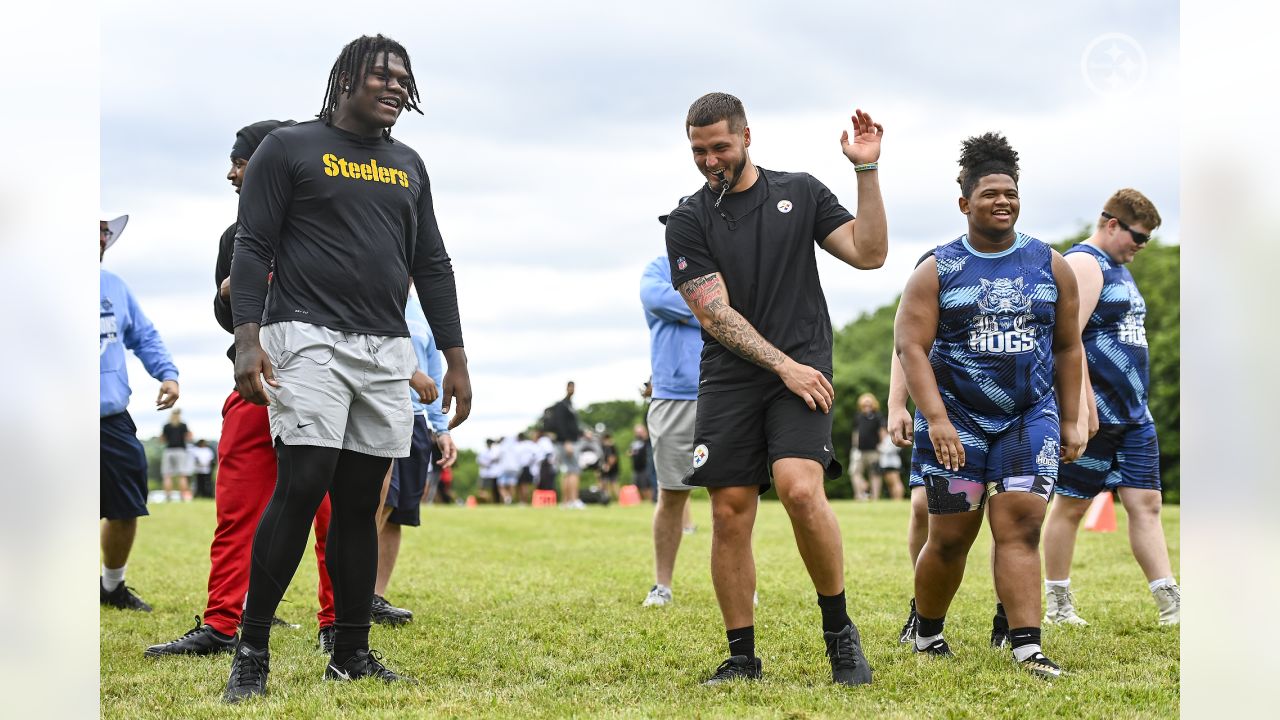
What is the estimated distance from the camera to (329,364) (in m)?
4.55

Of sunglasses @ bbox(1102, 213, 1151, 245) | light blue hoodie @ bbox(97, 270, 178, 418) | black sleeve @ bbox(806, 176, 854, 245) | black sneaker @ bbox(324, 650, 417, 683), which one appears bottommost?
black sneaker @ bbox(324, 650, 417, 683)

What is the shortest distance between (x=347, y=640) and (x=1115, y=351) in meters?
4.35

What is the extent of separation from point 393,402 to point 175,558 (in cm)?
793

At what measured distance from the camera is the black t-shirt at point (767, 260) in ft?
16.0

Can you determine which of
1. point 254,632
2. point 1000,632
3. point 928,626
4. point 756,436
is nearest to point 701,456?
point 756,436

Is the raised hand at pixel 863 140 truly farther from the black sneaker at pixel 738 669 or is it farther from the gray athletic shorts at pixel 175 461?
the gray athletic shorts at pixel 175 461

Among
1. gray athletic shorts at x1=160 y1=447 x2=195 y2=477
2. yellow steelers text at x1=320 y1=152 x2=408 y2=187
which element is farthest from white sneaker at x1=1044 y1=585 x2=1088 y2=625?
gray athletic shorts at x1=160 y1=447 x2=195 y2=477

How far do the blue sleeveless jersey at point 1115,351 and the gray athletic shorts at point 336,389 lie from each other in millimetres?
3946

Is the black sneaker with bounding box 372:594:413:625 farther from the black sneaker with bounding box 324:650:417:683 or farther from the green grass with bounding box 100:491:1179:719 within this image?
the black sneaker with bounding box 324:650:417:683

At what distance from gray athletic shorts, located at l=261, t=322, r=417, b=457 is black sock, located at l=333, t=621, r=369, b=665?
0.69 metres

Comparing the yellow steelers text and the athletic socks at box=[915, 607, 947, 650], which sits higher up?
the yellow steelers text

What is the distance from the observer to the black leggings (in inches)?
179

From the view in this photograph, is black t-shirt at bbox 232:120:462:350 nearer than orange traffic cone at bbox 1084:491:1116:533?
Yes
